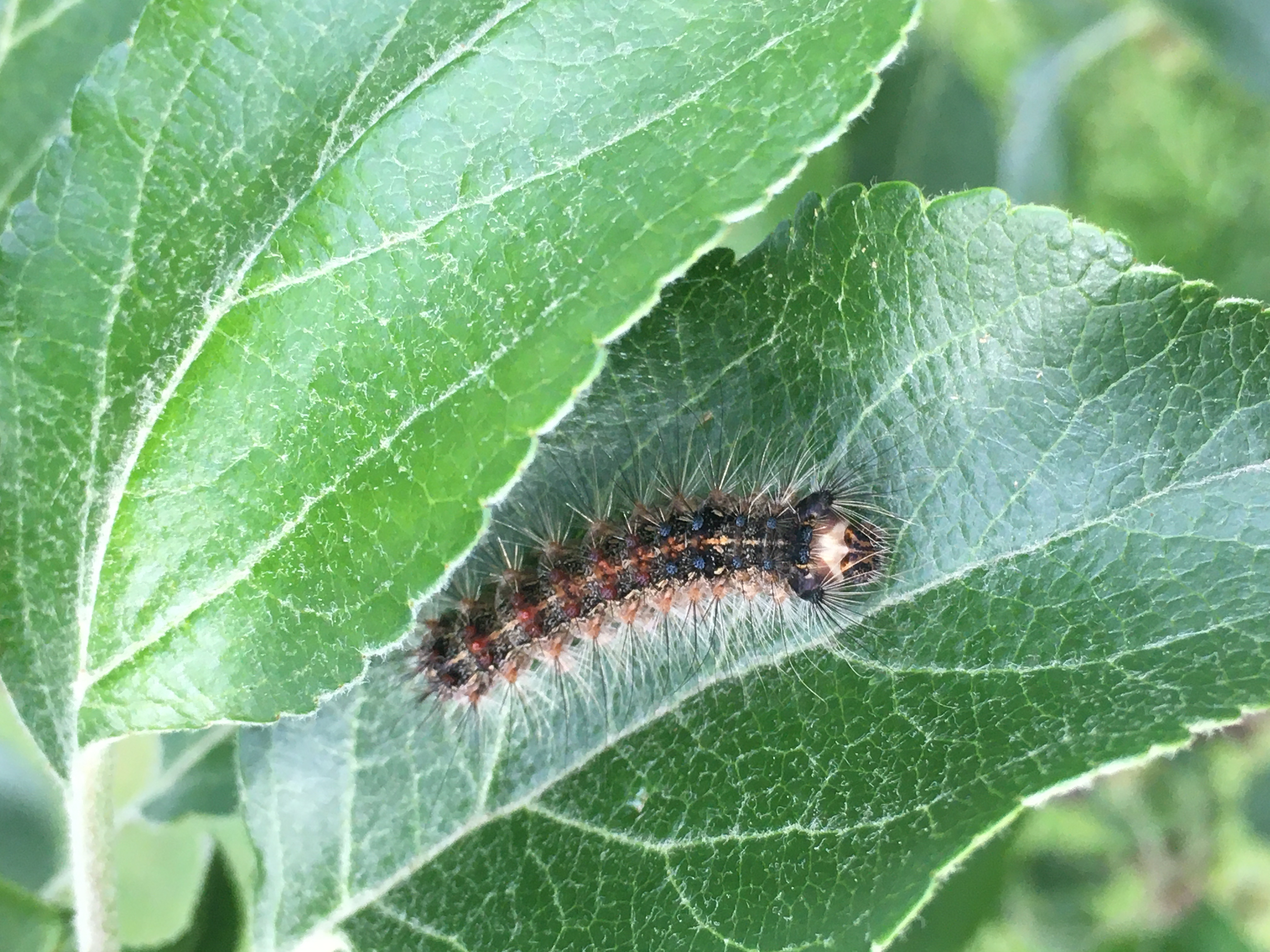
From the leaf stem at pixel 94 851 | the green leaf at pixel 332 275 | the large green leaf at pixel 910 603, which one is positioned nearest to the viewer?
the green leaf at pixel 332 275

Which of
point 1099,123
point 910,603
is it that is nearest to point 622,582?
point 910,603

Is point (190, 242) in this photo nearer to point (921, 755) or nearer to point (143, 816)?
point (921, 755)

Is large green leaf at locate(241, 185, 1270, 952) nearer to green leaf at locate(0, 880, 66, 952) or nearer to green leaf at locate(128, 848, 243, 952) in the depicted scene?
green leaf at locate(128, 848, 243, 952)

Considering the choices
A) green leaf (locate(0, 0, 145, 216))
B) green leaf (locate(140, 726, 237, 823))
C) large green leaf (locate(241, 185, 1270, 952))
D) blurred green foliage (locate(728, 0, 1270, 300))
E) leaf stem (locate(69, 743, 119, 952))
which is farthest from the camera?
blurred green foliage (locate(728, 0, 1270, 300))

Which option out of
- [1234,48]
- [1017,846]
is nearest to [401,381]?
[1234,48]

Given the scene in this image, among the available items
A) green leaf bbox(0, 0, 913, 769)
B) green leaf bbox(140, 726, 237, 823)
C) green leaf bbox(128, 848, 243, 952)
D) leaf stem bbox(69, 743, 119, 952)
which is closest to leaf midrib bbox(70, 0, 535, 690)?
green leaf bbox(0, 0, 913, 769)

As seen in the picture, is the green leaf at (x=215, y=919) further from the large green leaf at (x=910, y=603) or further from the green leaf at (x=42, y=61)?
the green leaf at (x=42, y=61)

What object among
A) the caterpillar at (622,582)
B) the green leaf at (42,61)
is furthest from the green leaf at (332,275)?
the caterpillar at (622,582)
